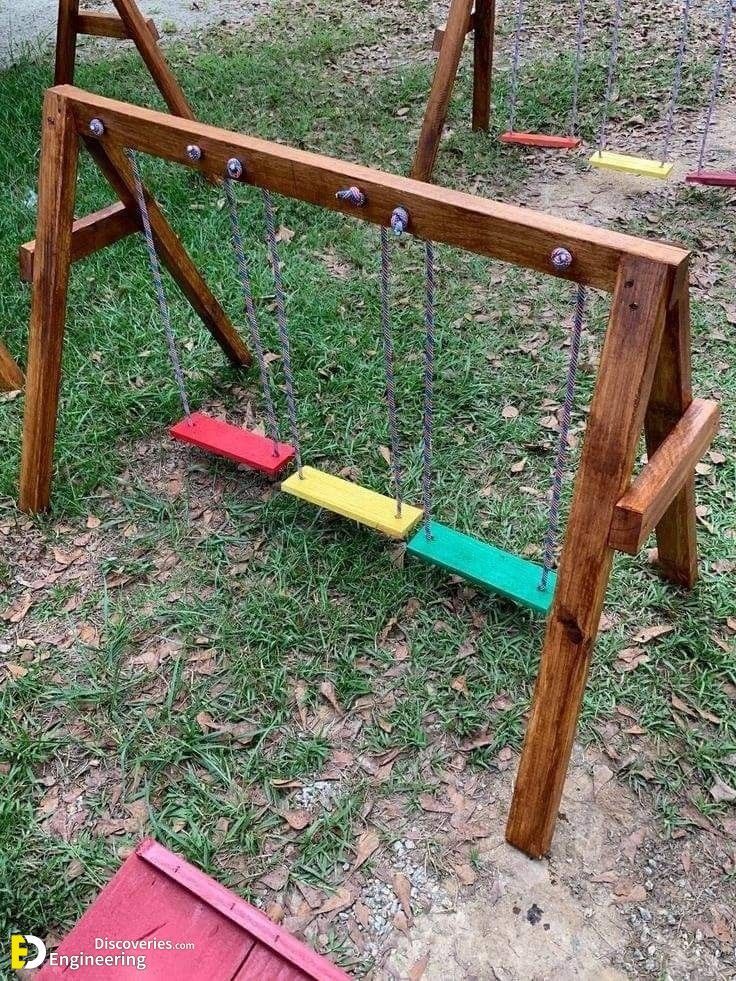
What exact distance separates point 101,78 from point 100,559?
453 centimetres

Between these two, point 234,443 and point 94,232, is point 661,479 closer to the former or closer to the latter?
point 234,443

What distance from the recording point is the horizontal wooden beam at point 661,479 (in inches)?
62.8

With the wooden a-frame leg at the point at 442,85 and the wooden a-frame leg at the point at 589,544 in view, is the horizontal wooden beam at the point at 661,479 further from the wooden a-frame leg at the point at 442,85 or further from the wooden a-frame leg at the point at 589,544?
the wooden a-frame leg at the point at 442,85

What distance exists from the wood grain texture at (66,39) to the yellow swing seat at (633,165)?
290cm

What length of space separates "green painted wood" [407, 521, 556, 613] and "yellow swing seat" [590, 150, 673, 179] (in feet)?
8.14

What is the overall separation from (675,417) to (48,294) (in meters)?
1.90

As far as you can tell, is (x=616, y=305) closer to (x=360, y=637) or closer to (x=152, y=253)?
(x=360, y=637)

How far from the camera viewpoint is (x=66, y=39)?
181 inches

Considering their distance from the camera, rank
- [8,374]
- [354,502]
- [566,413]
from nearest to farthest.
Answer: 1. [566,413]
2. [354,502]
3. [8,374]

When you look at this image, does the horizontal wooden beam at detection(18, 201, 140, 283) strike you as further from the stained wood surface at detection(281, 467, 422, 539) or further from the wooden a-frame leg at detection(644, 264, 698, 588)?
the wooden a-frame leg at detection(644, 264, 698, 588)

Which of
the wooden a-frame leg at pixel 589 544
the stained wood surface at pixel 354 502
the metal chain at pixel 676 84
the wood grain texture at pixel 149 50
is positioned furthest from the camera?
the wood grain texture at pixel 149 50

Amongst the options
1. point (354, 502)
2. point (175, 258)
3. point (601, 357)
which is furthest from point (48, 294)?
point (601, 357)

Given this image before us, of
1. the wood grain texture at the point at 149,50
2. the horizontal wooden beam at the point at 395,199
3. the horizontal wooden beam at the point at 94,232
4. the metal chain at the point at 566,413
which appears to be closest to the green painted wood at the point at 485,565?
the metal chain at the point at 566,413

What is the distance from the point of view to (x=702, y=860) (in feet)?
6.56
